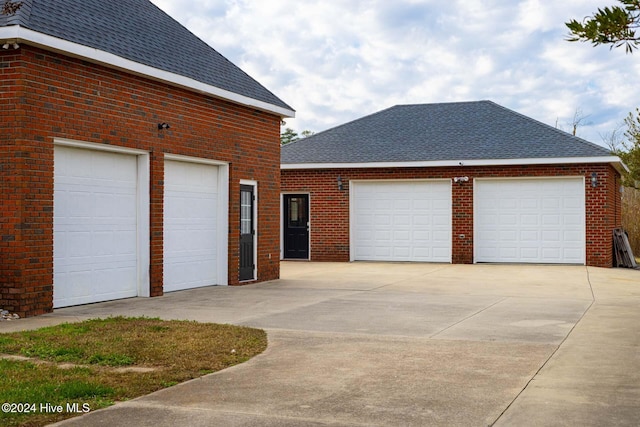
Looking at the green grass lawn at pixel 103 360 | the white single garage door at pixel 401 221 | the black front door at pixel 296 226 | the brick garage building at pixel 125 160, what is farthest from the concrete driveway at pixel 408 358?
the black front door at pixel 296 226

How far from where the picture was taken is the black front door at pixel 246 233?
16.3 metres

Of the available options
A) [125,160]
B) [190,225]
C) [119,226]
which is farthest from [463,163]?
[119,226]

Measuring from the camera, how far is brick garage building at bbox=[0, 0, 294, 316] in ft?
34.9

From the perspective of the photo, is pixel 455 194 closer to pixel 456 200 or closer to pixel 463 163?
pixel 456 200

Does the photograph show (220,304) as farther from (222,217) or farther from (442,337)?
(442,337)

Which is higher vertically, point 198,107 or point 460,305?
point 198,107

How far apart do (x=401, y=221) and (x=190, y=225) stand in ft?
33.4

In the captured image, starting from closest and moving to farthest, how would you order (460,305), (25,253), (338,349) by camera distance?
(338,349), (25,253), (460,305)

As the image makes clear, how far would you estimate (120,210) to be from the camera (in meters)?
12.9

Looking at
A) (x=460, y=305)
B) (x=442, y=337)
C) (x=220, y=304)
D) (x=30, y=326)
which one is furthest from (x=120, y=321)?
(x=460, y=305)

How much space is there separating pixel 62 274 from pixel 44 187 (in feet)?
4.72

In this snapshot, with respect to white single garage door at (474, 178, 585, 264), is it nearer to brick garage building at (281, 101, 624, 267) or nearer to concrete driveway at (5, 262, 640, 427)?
brick garage building at (281, 101, 624, 267)

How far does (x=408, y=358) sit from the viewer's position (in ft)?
25.8

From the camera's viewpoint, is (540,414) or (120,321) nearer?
(540,414)
